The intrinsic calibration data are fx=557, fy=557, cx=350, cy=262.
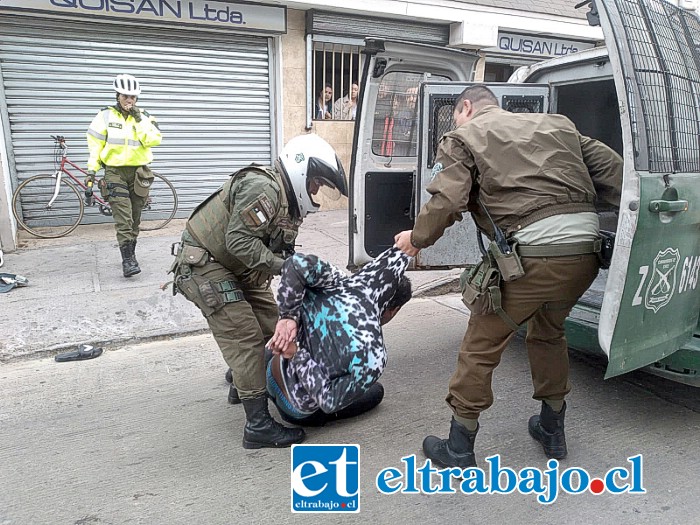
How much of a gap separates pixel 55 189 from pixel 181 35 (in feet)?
8.69

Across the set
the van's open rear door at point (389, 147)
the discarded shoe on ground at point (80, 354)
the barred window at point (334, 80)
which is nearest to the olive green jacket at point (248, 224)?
the van's open rear door at point (389, 147)

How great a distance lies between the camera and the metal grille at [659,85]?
2.32 meters

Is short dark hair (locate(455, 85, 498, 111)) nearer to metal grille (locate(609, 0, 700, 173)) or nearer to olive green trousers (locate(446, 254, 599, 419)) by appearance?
metal grille (locate(609, 0, 700, 173))

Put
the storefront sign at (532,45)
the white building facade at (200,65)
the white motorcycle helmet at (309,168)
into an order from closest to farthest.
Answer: the white motorcycle helmet at (309,168)
the white building facade at (200,65)
the storefront sign at (532,45)

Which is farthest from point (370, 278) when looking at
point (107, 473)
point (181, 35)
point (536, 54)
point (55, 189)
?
point (536, 54)

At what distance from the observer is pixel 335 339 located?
264 cm

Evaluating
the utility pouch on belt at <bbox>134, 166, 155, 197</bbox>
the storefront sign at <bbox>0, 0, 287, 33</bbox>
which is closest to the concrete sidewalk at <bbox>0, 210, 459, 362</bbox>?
the utility pouch on belt at <bbox>134, 166, 155, 197</bbox>

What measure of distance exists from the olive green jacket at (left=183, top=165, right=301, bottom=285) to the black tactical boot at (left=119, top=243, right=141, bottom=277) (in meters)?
2.73

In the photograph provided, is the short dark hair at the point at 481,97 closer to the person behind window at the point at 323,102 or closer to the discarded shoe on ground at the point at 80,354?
the discarded shoe on ground at the point at 80,354

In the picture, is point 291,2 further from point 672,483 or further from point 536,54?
point 672,483

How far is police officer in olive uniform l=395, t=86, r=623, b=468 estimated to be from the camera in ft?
7.73

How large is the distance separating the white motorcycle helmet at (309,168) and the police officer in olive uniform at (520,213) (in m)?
0.52

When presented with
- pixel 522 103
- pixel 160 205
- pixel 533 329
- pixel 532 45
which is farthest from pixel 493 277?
pixel 532 45

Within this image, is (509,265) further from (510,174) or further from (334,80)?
(334,80)
